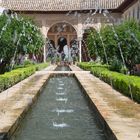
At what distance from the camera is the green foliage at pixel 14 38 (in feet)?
74.8

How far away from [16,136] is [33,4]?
42640 mm

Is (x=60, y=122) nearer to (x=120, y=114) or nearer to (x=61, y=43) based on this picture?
(x=120, y=114)

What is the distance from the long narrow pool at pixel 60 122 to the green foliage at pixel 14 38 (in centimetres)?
1132

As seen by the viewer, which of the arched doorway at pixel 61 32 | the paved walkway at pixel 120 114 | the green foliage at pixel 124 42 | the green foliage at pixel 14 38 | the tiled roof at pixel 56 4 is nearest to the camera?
the paved walkway at pixel 120 114

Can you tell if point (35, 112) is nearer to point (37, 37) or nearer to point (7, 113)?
point (7, 113)

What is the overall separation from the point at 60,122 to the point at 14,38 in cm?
1556

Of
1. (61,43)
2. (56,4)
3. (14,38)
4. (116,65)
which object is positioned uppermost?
(56,4)

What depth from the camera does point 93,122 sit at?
837cm

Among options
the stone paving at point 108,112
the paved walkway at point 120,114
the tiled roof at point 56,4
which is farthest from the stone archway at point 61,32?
the paved walkway at point 120,114

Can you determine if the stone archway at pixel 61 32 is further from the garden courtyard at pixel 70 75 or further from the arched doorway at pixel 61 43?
the arched doorway at pixel 61 43

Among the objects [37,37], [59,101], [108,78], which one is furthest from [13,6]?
[59,101]

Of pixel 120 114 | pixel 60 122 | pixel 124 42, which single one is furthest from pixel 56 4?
pixel 120 114

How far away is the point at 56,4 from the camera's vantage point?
48781mm

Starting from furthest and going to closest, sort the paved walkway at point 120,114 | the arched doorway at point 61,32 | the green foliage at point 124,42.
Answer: the arched doorway at point 61,32 → the green foliage at point 124,42 → the paved walkway at point 120,114
